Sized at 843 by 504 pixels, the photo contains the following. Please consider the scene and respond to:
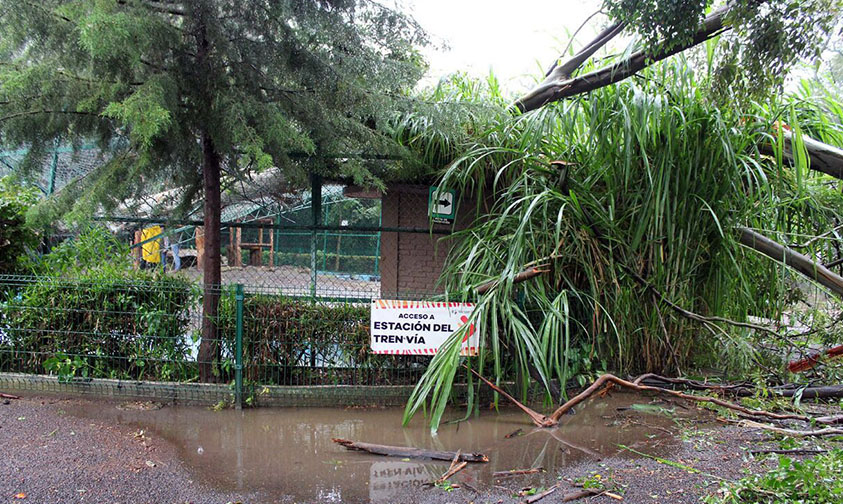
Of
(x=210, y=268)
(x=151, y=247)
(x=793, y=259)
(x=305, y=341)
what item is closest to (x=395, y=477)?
(x=305, y=341)

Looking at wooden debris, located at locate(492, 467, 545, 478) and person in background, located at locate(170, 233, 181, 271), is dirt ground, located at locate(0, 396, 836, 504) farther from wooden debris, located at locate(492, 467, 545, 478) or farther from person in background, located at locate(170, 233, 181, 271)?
person in background, located at locate(170, 233, 181, 271)

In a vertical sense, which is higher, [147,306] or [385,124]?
[385,124]

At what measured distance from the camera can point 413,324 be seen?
558 centimetres

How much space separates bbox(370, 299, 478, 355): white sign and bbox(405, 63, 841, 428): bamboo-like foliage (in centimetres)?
27

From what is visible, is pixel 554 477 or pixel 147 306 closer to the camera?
pixel 554 477

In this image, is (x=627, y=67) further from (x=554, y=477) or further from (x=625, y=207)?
(x=554, y=477)

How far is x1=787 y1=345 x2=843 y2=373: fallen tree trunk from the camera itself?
19.2ft

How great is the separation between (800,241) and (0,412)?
7.96m

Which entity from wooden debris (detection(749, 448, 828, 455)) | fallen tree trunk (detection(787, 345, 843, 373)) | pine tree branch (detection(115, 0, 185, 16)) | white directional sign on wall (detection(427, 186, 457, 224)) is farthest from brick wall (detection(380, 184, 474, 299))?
wooden debris (detection(749, 448, 828, 455))

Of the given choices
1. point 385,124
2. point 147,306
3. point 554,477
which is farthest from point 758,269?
point 147,306

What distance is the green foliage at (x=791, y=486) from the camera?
309 centimetres

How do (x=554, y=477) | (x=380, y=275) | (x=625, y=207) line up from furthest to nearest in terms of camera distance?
(x=380, y=275) → (x=625, y=207) → (x=554, y=477)

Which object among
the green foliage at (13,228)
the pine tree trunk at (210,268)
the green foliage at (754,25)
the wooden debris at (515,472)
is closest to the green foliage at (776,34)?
the green foliage at (754,25)

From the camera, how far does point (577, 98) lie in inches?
239
